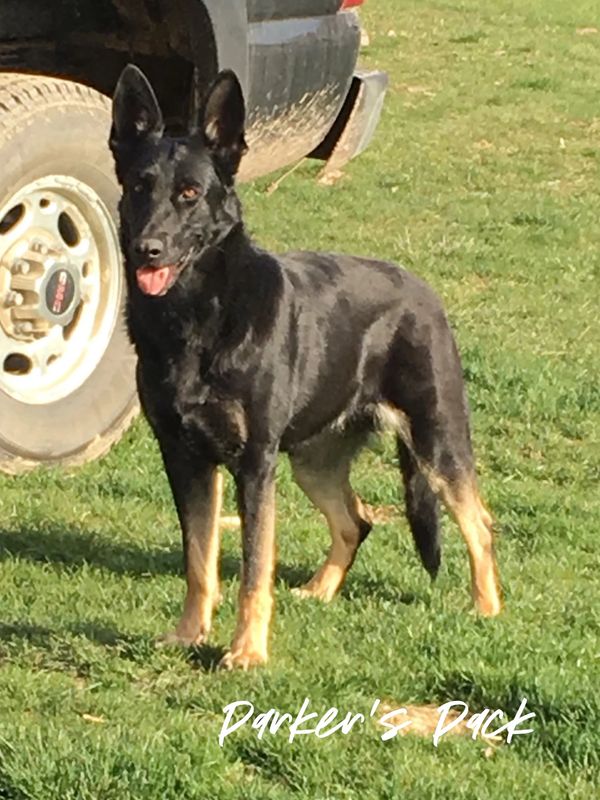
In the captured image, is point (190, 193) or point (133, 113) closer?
point (190, 193)

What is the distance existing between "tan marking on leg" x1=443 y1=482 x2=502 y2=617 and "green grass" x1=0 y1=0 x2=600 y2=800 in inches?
3.5

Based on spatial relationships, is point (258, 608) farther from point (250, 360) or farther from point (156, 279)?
point (156, 279)

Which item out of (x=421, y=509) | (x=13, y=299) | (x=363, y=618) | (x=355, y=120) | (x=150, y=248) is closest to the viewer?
(x=150, y=248)

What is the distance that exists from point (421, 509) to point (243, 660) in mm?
1093

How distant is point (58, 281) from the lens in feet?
20.6

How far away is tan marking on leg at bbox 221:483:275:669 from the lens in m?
4.55

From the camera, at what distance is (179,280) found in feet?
15.3

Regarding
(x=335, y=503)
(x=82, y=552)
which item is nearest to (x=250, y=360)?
(x=335, y=503)

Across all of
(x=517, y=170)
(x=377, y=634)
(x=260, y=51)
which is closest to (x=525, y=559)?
(x=377, y=634)

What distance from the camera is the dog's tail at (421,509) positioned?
17.7ft

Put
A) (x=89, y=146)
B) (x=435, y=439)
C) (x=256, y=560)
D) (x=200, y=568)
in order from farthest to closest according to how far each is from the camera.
→ (x=89, y=146) → (x=435, y=439) → (x=200, y=568) → (x=256, y=560)

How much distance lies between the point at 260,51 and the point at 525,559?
2218 mm

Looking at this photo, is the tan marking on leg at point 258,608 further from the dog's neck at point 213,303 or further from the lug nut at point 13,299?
the lug nut at point 13,299

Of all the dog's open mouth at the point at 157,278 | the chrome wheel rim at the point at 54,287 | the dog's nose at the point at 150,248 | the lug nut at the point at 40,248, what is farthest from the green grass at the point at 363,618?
the dog's nose at the point at 150,248
